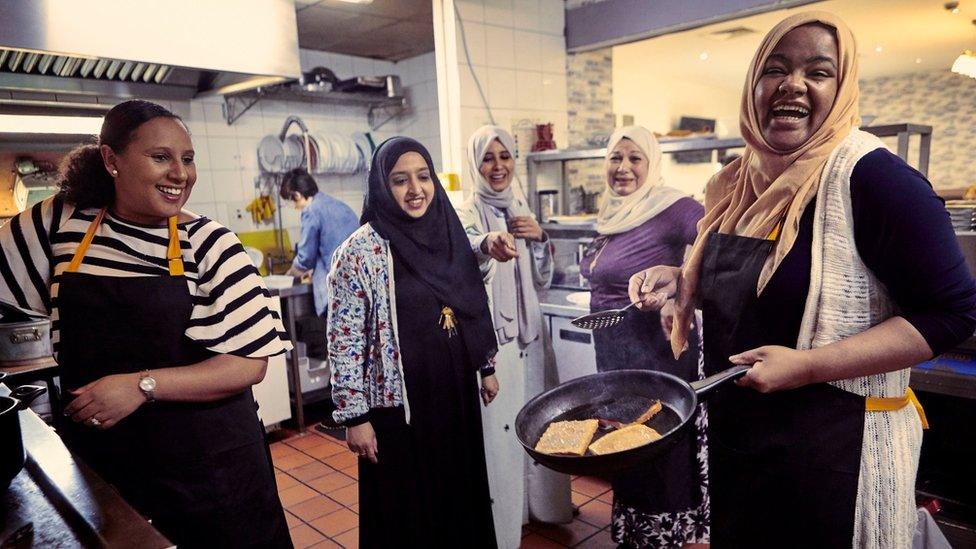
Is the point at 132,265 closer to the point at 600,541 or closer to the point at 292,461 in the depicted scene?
the point at 600,541

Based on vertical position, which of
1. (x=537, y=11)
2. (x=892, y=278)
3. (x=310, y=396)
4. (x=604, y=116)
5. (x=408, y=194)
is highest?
(x=537, y=11)

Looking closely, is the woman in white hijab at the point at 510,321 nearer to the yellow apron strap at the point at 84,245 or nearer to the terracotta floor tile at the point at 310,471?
the yellow apron strap at the point at 84,245

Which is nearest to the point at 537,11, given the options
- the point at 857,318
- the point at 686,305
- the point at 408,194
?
the point at 408,194

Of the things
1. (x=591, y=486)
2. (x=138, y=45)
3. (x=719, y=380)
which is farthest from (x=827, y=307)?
(x=138, y=45)

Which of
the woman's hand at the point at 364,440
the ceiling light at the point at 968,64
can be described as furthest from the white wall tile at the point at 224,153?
the ceiling light at the point at 968,64

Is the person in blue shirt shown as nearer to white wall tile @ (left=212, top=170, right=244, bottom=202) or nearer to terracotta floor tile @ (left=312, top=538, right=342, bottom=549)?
white wall tile @ (left=212, top=170, right=244, bottom=202)

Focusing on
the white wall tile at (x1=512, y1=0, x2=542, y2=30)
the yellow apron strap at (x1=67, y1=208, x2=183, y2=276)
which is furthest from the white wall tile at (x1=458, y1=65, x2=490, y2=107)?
the yellow apron strap at (x1=67, y1=208, x2=183, y2=276)

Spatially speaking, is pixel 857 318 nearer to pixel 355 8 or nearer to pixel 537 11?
pixel 537 11

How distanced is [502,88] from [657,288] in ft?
9.56

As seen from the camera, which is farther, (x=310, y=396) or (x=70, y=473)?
(x=310, y=396)

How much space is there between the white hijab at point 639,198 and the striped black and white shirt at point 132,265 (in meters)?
1.65

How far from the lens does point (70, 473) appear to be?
1252 mm

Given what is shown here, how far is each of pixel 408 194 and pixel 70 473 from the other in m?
1.15

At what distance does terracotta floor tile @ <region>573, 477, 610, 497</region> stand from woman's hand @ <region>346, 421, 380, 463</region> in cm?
149
